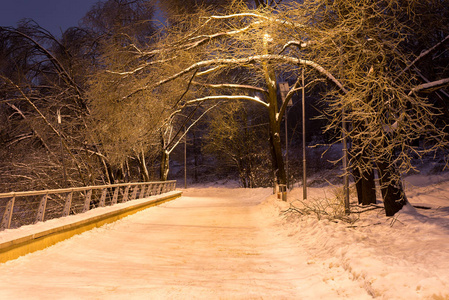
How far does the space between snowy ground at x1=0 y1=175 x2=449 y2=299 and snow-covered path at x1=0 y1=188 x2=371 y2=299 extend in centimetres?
2

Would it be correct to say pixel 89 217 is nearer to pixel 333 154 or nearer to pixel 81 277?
pixel 81 277

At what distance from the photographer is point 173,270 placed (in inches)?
317

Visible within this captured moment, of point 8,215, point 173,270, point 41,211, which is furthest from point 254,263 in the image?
point 41,211

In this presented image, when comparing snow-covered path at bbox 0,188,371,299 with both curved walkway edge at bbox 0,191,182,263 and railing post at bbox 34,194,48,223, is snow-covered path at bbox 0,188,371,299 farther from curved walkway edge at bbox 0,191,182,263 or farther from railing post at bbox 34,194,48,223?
railing post at bbox 34,194,48,223

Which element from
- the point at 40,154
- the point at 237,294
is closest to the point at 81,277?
the point at 237,294

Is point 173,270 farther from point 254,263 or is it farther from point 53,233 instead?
point 53,233

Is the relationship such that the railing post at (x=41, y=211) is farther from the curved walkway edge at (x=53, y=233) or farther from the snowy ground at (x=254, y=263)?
the snowy ground at (x=254, y=263)

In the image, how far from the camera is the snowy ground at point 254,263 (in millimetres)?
6207

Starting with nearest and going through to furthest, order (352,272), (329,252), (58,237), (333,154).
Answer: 1. (352,272)
2. (329,252)
3. (58,237)
4. (333,154)

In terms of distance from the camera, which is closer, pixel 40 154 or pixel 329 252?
pixel 329 252

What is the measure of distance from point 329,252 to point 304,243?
194cm

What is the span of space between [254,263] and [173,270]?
5.27 feet

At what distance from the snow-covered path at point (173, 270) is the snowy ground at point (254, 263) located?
0.02 metres

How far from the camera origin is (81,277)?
7.32 metres
